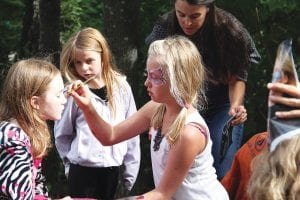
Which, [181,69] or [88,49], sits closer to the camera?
[181,69]

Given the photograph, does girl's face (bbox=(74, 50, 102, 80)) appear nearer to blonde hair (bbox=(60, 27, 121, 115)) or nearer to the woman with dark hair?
blonde hair (bbox=(60, 27, 121, 115))

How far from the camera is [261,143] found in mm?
3439

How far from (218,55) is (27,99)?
1434 mm

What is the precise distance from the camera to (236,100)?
14.5 feet

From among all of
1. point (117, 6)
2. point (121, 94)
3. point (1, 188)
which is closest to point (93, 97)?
point (121, 94)

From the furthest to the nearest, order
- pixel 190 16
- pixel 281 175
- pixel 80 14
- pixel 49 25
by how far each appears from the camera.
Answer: pixel 80 14
pixel 49 25
pixel 190 16
pixel 281 175

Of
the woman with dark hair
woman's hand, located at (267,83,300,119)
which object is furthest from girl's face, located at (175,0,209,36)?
woman's hand, located at (267,83,300,119)

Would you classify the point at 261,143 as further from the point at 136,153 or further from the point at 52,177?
the point at 52,177

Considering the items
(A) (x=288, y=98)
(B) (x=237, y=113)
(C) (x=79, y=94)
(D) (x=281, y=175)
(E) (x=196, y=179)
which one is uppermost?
(A) (x=288, y=98)

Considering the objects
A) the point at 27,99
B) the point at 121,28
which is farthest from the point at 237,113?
the point at 121,28

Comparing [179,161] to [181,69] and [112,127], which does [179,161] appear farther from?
[112,127]

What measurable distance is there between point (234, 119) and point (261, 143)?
0.96m

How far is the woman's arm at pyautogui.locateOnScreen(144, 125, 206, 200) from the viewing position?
3.32 meters

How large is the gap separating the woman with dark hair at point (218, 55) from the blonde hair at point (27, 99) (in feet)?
3.79
